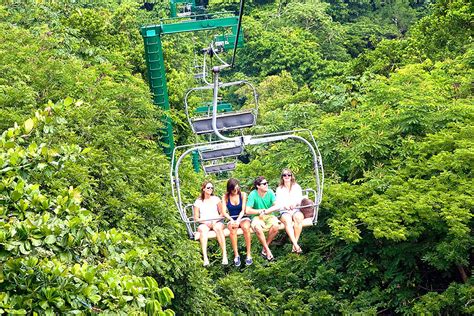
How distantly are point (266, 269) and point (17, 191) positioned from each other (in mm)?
9834

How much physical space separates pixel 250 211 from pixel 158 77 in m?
8.74

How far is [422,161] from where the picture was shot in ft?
47.0

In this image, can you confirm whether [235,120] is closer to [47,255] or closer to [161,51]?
[161,51]

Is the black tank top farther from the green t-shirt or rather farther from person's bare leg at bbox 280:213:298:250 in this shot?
person's bare leg at bbox 280:213:298:250

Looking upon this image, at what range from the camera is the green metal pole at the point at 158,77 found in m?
17.1

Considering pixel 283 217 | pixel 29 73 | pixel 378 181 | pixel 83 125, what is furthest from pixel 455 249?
pixel 29 73

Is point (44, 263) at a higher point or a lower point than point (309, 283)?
higher

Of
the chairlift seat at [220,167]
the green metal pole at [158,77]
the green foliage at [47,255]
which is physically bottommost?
the chairlift seat at [220,167]

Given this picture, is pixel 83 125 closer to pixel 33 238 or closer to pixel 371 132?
pixel 371 132

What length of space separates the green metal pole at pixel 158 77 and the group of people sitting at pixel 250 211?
7555 mm

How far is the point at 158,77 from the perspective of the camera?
1769cm

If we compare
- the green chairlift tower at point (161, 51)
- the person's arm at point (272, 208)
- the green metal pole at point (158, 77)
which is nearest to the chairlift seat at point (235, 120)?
the person's arm at point (272, 208)

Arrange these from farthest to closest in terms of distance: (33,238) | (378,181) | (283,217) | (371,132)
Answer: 1. (371,132)
2. (378,181)
3. (283,217)
4. (33,238)

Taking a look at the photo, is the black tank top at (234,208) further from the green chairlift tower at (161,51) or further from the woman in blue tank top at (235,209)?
the green chairlift tower at (161,51)
